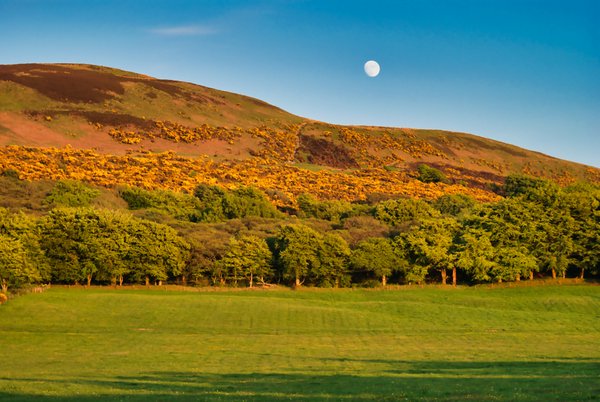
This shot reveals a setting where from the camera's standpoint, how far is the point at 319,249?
85312 millimetres

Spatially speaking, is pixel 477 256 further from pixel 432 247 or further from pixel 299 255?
pixel 299 255

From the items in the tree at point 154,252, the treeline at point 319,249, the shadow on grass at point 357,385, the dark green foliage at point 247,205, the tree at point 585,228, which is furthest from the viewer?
the dark green foliage at point 247,205

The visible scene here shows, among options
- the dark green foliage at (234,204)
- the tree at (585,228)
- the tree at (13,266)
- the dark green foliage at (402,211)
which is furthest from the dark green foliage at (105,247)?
the tree at (585,228)

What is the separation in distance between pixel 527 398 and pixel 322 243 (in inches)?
2490

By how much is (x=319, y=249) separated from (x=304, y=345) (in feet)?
127

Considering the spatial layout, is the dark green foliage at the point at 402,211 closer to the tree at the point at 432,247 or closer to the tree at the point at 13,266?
the tree at the point at 432,247

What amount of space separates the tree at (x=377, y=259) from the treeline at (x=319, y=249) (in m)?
0.13

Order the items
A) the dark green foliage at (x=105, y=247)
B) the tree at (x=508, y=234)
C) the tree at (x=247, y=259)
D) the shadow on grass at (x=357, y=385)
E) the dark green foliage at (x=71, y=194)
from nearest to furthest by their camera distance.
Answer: the shadow on grass at (x=357, y=385)
the dark green foliage at (x=105, y=247)
the tree at (x=508, y=234)
the tree at (x=247, y=259)
the dark green foliage at (x=71, y=194)

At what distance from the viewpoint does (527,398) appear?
22.7 m

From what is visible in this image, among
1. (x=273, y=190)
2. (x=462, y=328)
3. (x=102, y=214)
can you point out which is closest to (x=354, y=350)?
(x=462, y=328)

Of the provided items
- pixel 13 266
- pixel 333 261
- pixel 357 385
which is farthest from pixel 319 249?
pixel 357 385

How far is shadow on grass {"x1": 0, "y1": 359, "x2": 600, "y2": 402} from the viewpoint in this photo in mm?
24719

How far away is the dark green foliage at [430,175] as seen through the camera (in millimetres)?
186250

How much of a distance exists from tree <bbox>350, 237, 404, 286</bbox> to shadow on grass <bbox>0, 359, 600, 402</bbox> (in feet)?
159
